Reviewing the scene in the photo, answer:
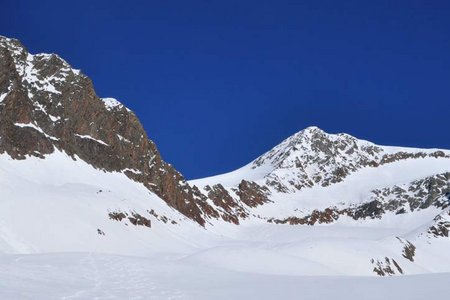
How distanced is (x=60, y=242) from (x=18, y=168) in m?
18.6

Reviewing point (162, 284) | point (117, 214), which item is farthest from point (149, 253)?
point (162, 284)

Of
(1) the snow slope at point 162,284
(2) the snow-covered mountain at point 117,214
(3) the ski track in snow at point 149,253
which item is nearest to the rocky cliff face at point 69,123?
(2) the snow-covered mountain at point 117,214

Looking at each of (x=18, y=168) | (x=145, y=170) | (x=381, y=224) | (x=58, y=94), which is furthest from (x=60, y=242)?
(x=381, y=224)

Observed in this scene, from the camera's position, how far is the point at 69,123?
79.7 metres

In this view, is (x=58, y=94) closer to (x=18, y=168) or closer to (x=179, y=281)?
(x=18, y=168)

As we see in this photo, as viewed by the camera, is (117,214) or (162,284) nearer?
(162,284)

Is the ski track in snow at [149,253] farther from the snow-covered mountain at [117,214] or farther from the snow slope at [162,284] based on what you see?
the snow-covered mountain at [117,214]

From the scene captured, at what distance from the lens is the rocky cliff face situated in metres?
68.8

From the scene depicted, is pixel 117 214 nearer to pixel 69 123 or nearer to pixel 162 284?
pixel 69 123

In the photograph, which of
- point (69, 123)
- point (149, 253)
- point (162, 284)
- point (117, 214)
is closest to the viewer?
point (162, 284)

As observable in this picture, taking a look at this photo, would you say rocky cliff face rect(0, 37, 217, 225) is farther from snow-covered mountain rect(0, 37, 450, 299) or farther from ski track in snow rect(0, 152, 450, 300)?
ski track in snow rect(0, 152, 450, 300)

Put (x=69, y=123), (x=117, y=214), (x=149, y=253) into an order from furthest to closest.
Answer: (x=69, y=123) → (x=117, y=214) → (x=149, y=253)

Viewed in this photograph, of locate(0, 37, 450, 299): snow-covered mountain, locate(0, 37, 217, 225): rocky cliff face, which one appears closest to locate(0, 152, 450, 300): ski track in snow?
locate(0, 37, 450, 299): snow-covered mountain

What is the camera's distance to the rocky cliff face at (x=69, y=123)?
68.8 metres
